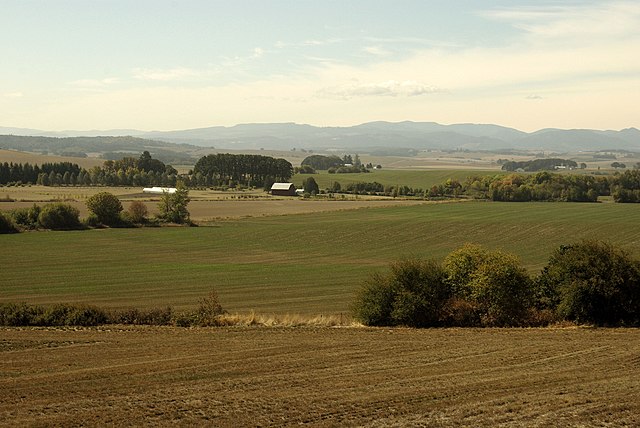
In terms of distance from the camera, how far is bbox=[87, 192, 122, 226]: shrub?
77.9 m

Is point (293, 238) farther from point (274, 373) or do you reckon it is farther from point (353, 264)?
point (274, 373)

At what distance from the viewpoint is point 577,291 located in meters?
31.3

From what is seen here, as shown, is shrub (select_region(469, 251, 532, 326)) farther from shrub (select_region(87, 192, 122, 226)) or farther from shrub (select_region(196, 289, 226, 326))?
shrub (select_region(87, 192, 122, 226))

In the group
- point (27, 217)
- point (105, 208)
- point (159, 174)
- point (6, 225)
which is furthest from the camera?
point (159, 174)

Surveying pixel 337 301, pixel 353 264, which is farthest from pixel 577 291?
pixel 353 264

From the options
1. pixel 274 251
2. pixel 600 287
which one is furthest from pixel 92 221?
pixel 600 287

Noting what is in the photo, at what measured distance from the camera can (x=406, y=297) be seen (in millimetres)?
32312

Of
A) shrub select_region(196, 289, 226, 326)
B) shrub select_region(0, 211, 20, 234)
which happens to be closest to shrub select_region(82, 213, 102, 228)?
shrub select_region(0, 211, 20, 234)

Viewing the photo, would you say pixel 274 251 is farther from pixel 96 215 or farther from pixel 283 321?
pixel 283 321

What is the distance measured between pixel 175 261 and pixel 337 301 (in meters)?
21.3

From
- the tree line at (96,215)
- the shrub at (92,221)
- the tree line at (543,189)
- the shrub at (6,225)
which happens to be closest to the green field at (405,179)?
the tree line at (543,189)

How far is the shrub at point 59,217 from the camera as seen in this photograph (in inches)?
2928

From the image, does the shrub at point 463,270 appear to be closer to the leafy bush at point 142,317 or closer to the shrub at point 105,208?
the leafy bush at point 142,317

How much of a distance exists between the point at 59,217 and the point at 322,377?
59.7 m
